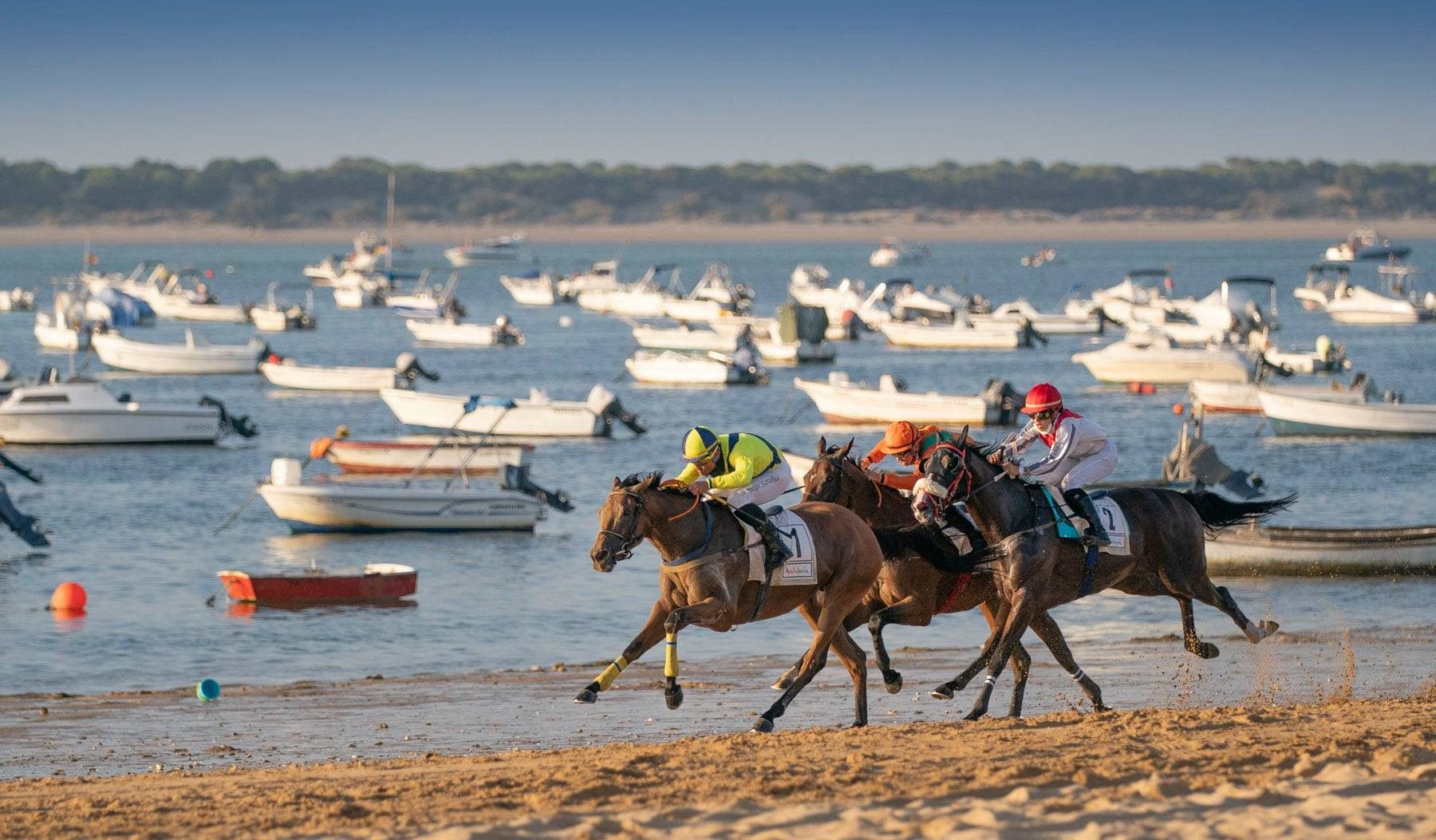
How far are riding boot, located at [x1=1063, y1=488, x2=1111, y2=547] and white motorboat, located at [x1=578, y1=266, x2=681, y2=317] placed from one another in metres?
87.5

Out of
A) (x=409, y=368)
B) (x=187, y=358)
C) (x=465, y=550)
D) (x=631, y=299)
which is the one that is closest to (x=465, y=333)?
(x=187, y=358)

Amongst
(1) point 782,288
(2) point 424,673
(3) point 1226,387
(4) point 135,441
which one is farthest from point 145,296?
(2) point 424,673

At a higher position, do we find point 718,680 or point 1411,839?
point 1411,839

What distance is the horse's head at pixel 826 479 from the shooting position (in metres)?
15.7

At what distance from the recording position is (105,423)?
48625mm

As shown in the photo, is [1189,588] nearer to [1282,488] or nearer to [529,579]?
[529,579]

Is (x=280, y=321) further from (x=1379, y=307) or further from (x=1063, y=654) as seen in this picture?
(x=1063, y=654)

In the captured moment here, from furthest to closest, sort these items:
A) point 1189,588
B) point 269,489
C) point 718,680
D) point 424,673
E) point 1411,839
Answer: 1. point 269,489
2. point 424,673
3. point 718,680
4. point 1189,588
5. point 1411,839

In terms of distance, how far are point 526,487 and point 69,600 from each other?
10010 millimetres

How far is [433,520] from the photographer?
34531 millimetres

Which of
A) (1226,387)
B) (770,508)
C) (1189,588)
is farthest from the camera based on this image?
(1226,387)

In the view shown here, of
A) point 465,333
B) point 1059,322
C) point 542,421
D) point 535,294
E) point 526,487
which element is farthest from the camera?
point 535,294

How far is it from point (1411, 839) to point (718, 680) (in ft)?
36.1

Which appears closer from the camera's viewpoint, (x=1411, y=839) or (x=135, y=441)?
(x=1411, y=839)
